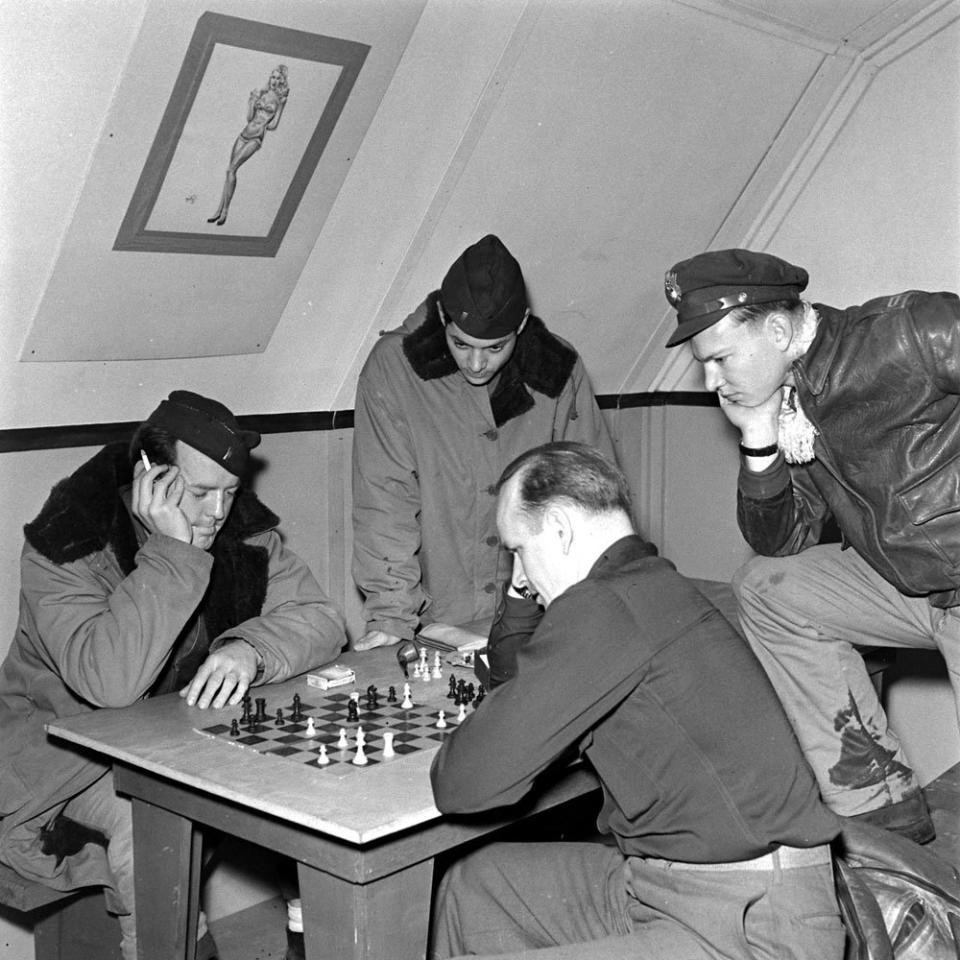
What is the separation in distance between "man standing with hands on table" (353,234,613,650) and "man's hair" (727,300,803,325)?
0.90 metres

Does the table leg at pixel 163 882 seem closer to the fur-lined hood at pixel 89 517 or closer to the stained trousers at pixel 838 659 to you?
the fur-lined hood at pixel 89 517

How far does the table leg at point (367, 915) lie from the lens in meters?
2.41

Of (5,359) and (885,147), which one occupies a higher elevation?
(885,147)

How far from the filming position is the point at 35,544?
3.30 metres

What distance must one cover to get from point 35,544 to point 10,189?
0.96 meters

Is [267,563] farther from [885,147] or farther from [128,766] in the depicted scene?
[885,147]

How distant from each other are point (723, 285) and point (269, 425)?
6.11 ft

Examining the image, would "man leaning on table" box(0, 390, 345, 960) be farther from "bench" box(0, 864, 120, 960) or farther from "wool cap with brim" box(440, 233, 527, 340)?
"wool cap with brim" box(440, 233, 527, 340)

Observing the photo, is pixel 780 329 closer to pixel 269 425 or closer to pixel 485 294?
pixel 485 294

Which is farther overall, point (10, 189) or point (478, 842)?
point (10, 189)

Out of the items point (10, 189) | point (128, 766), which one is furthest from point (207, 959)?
point (10, 189)

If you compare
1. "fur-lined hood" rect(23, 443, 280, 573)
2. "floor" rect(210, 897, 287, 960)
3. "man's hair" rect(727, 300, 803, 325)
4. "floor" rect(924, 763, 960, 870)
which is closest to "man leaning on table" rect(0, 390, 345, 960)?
"fur-lined hood" rect(23, 443, 280, 573)

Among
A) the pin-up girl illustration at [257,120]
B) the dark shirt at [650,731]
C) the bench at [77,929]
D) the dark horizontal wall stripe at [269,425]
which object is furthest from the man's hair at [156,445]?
the dark shirt at [650,731]

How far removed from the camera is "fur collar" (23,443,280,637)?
3330mm
